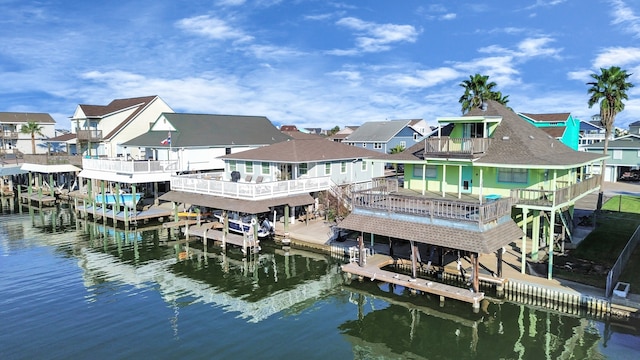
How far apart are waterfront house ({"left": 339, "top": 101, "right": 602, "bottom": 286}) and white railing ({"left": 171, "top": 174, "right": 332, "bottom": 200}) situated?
21.7 feet

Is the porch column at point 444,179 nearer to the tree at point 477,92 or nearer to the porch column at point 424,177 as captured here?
the porch column at point 424,177

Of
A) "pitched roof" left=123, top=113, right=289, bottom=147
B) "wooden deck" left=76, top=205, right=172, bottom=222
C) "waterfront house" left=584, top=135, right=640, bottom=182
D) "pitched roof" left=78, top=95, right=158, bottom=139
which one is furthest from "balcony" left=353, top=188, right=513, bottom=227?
"waterfront house" left=584, top=135, right=640, bottom=182

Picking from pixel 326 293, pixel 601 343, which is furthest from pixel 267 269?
pixel 601 343

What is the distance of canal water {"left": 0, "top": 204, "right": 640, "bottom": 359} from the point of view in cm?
1623

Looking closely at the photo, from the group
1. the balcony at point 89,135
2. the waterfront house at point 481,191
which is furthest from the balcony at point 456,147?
the balcony at point 89,135

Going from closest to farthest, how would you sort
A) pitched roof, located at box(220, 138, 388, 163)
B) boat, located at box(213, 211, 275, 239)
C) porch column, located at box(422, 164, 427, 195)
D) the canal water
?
1. the canal water
2. porch column, located at box(422, 164, 427, 195)
3. boat, located at box(213, 211, 275, 239)
4. pitched roof, located at box(220, 138, 388, 163)

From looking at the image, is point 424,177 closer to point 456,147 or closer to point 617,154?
point 456,147

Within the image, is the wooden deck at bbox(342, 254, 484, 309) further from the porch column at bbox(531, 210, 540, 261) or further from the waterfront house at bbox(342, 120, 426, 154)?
the waterfront house at bbox(342, 120, 426, 154)

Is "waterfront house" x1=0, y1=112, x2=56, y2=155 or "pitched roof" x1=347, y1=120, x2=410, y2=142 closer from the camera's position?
"pitched roof" x1=347, y1=120, x2=410, y2=142

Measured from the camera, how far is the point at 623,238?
26.9 meters

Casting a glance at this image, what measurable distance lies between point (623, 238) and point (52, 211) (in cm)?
5203

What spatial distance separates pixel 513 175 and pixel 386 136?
43007 mm

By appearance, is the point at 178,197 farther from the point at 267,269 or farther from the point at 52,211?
the point at 52,211

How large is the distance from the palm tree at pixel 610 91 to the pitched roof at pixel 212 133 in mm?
31523
